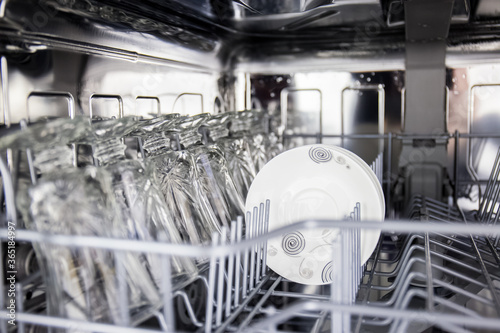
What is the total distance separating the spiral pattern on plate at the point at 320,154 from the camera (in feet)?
2.73

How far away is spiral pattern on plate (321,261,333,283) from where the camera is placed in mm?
762

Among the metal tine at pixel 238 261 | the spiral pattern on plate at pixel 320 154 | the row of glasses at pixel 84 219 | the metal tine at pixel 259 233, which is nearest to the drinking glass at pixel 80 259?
the row of glasses at pixel 84 219

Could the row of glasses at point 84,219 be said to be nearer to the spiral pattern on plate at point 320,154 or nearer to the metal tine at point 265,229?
the metal tine at point 265,229

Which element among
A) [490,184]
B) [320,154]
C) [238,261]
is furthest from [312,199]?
[490,184]

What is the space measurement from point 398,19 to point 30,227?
966 millimetres

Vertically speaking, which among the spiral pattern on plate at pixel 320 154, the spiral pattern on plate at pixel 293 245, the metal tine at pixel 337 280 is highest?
the spiral pattern on plate at pixel 320 154

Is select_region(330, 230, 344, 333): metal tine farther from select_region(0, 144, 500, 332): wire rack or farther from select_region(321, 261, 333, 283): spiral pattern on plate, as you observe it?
select_region(321, 261, 333, 283): spiral pattern on plate

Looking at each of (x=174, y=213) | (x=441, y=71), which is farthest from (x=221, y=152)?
(x=441, y=71)

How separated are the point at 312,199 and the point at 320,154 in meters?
0.08

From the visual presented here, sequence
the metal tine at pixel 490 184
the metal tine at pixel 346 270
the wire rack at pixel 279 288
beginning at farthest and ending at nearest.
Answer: the metal tine at pixel 490 184
the metal tine at pixel 346 270
the wire rack at pixel 279 288

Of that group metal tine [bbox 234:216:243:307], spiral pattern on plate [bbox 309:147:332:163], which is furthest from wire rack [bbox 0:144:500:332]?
spiral pattern on plate [bbox 309:147:332:163]

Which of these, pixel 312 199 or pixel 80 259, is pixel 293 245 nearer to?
pixel 312 199

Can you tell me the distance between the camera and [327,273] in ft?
2.51

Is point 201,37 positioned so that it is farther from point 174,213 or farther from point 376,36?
point 174,213
